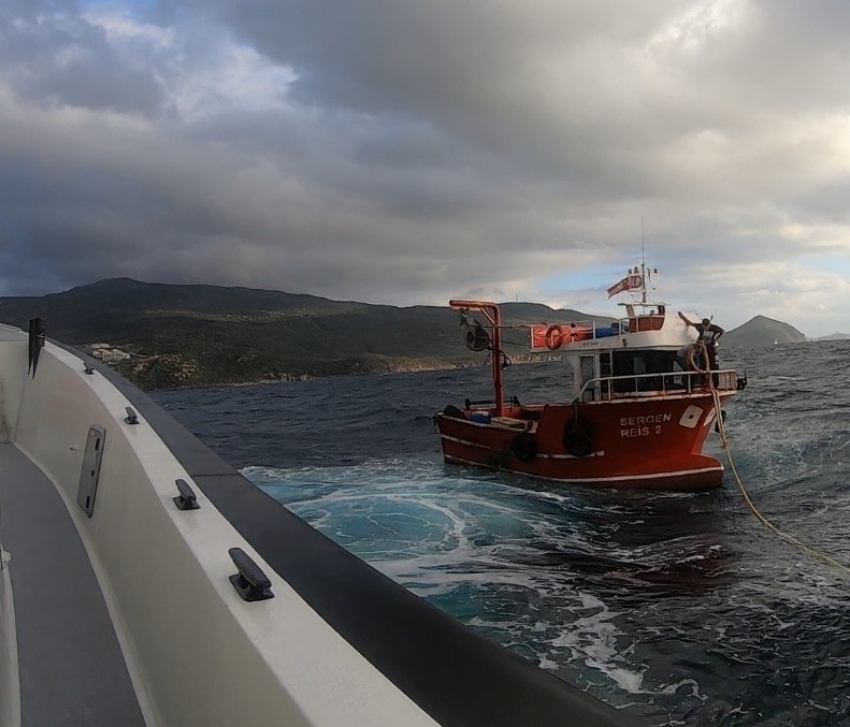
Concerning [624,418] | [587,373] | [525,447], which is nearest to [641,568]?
[624,418]

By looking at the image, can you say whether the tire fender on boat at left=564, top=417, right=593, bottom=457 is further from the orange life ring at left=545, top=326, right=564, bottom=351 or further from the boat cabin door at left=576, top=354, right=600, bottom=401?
the orange life ring at left=545, top=326, right=564, bottom=351

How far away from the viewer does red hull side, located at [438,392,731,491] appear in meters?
13.3

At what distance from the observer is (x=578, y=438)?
13.9m

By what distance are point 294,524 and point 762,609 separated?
6075mm

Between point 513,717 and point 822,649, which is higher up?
point 513,717

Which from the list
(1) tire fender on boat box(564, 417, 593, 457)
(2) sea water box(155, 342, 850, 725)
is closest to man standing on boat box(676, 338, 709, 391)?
(1) tire fender on boat box(564, 417, 593, 457)

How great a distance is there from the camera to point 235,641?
61.2 inches

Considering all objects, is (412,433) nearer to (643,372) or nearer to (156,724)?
(643,372)

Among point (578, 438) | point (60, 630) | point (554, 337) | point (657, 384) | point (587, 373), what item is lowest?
point (578, 438)

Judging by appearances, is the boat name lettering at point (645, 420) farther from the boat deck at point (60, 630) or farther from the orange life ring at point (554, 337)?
the boat deck at point (60, 630)

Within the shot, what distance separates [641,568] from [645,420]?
5.67 m

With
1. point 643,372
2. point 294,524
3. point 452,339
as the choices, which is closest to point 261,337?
point 452,339

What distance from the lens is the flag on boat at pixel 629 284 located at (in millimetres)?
16516

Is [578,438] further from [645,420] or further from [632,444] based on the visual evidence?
[645,420]
